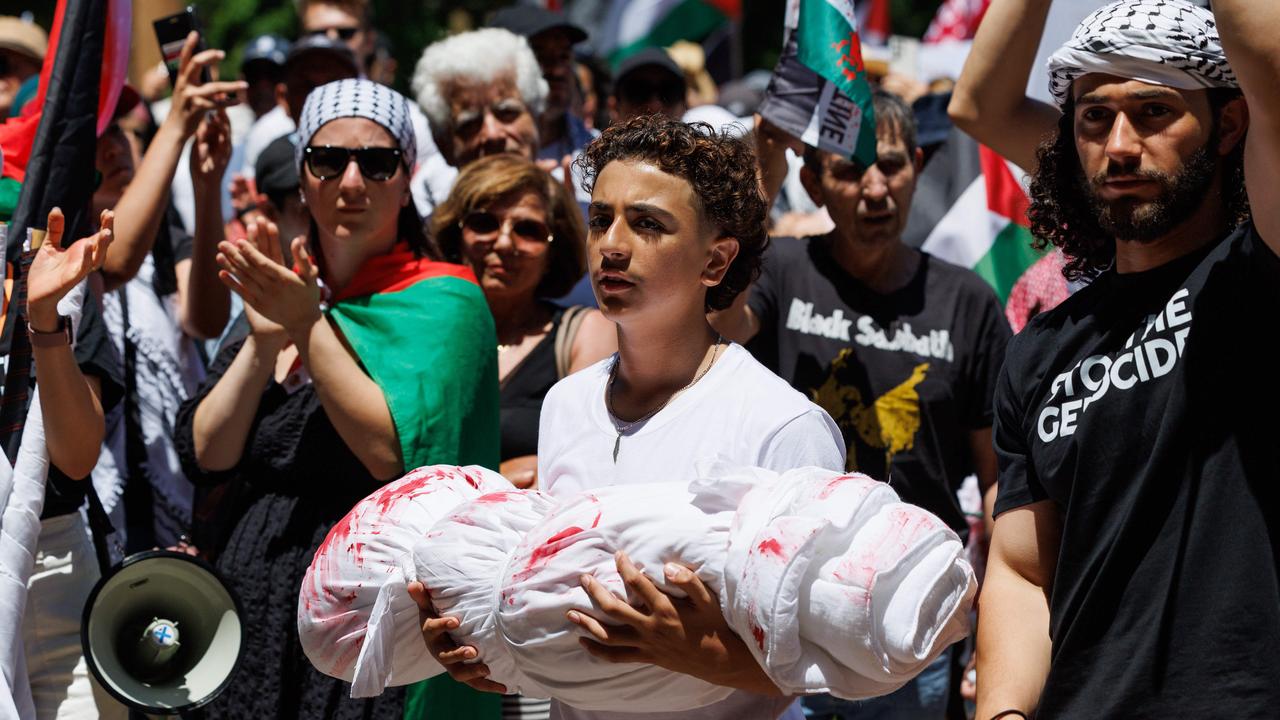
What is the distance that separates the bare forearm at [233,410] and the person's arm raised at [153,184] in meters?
Answer: 0.89

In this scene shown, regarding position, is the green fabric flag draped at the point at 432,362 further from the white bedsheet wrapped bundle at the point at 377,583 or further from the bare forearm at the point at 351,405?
the white bedsheet wrapped bundle at the point at 377,583

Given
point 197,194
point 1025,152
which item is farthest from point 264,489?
point 1025,152

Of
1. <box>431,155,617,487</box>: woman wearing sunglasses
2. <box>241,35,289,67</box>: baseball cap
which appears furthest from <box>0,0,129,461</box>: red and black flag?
<box>241,35,289,67</box>: baseball cap

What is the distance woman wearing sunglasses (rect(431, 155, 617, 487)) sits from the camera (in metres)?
4.56

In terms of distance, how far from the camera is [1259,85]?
229 centimetres

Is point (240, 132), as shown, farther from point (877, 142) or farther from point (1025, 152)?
point (1025, 152)

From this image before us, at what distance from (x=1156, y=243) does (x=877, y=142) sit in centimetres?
218

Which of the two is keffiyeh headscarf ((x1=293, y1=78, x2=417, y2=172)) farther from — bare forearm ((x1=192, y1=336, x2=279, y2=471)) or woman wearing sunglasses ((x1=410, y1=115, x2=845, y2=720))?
woman wearing sunglasses ((x1=410, y1=115, x2=845, y2=720))

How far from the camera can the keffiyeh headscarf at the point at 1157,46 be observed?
267cm

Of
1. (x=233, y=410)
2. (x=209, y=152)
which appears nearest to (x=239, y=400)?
(x=233, y=410)

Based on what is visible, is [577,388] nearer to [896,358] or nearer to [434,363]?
[434,363]

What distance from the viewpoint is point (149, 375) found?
194 inches

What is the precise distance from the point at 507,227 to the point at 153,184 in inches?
43.8

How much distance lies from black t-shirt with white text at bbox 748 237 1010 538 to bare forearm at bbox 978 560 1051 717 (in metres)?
1.58
